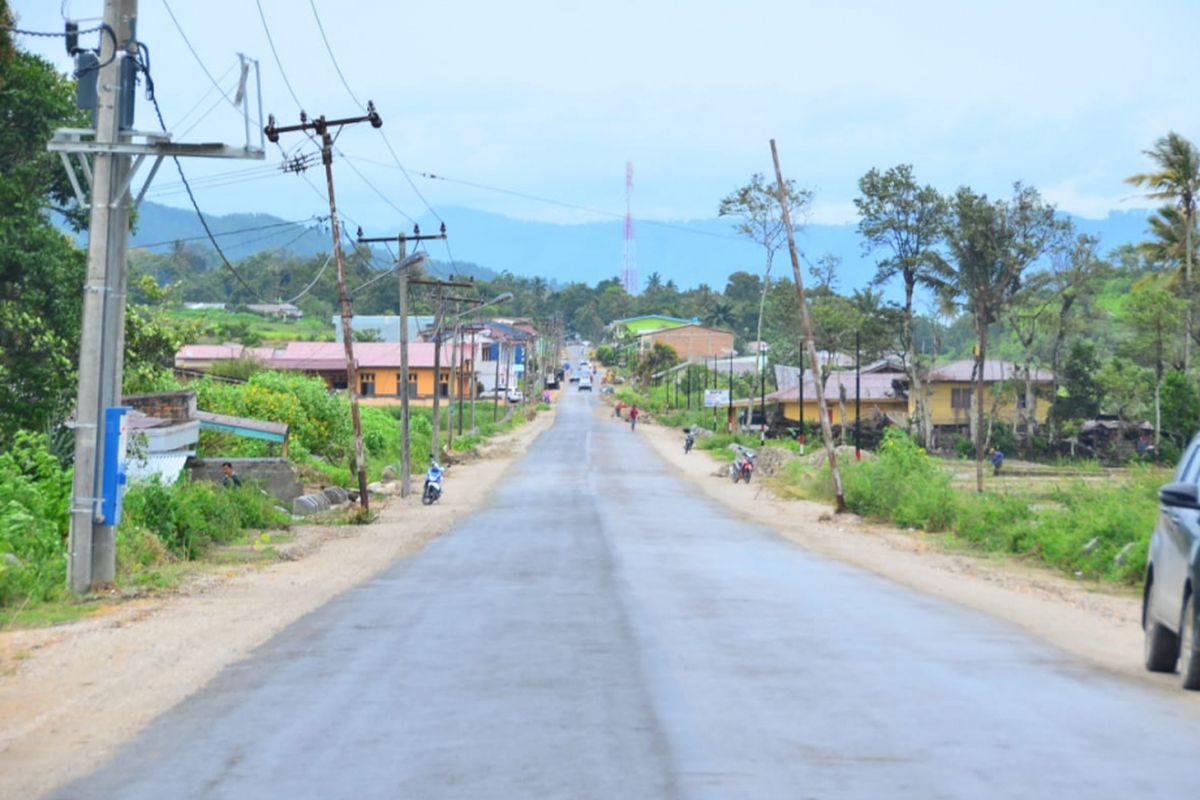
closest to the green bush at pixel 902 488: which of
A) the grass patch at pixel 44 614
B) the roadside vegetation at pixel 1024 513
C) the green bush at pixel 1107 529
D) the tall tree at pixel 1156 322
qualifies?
the roadside vegetation at pixel 1024 513

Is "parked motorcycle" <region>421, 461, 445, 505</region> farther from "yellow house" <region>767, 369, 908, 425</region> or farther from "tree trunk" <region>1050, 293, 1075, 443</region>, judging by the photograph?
"yellow house" <region>767, 369, 908, 425</region>

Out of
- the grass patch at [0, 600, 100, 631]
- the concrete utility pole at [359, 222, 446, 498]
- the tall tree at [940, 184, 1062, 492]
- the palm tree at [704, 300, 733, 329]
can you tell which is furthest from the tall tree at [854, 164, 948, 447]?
the palm tree at [704, 300, 733, 329]

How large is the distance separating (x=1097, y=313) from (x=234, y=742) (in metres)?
84.2

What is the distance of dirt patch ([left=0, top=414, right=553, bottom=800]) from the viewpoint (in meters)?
8.91

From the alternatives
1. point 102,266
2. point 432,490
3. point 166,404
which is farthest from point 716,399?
point 102,266

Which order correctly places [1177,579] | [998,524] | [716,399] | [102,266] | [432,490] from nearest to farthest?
[1177,579] → [102,266] → [998,524] → [432,490] → [716,399]

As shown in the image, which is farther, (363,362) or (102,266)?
(363,362)

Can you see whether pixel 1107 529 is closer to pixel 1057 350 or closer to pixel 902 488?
pixel 902 488

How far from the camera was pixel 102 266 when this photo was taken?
707 inches

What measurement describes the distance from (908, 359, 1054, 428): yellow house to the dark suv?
2965 inches

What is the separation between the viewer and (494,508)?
131ft

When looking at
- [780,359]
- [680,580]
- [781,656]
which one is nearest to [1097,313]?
[780,359]

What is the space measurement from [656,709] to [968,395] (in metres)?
82.7

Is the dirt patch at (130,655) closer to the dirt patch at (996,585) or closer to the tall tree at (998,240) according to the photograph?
the dirt patch at (996,585)
